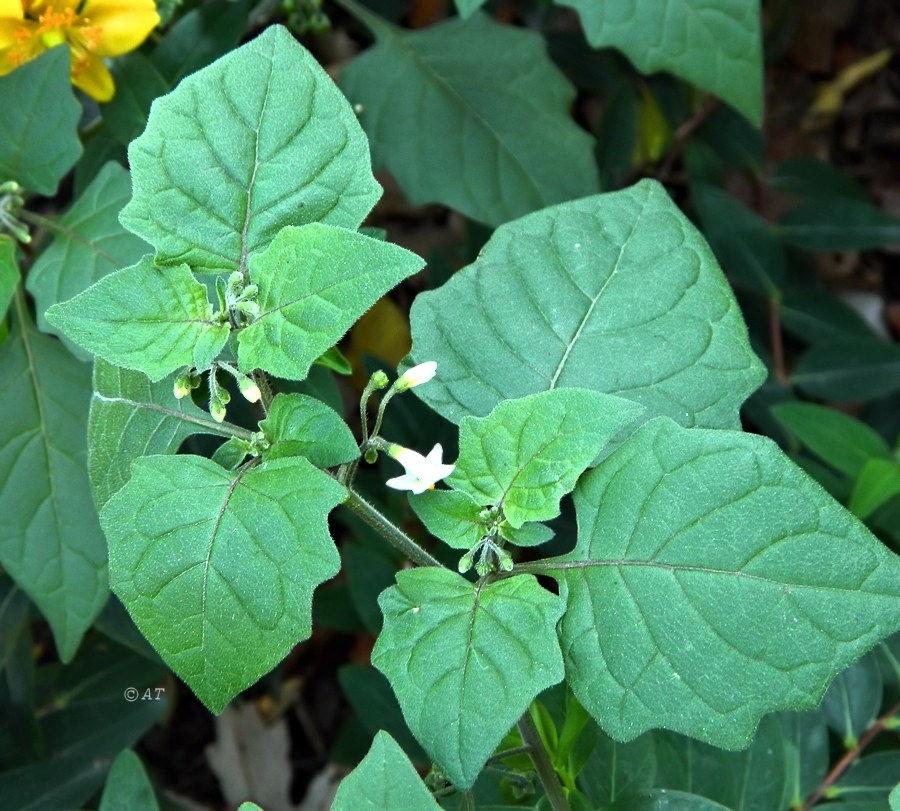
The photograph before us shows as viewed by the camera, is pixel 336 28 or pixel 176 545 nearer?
pixel 176 545

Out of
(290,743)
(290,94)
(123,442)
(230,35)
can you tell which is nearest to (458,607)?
(123,442)

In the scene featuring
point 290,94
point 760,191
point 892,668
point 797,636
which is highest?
point 290,94

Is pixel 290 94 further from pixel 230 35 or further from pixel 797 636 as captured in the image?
pixel 797 636

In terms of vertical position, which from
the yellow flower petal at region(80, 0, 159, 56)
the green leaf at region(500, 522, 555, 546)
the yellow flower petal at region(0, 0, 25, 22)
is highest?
the yellow flower petal at region(0, 0, 25, 22)

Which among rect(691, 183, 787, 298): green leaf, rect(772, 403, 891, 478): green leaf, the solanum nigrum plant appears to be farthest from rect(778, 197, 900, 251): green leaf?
the solanum nigrum plant

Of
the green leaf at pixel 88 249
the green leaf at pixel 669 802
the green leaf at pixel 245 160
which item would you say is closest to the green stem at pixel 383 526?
the green leaf at pixel 245 160

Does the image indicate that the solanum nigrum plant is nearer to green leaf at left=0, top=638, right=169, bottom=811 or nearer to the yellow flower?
the yellow flower
